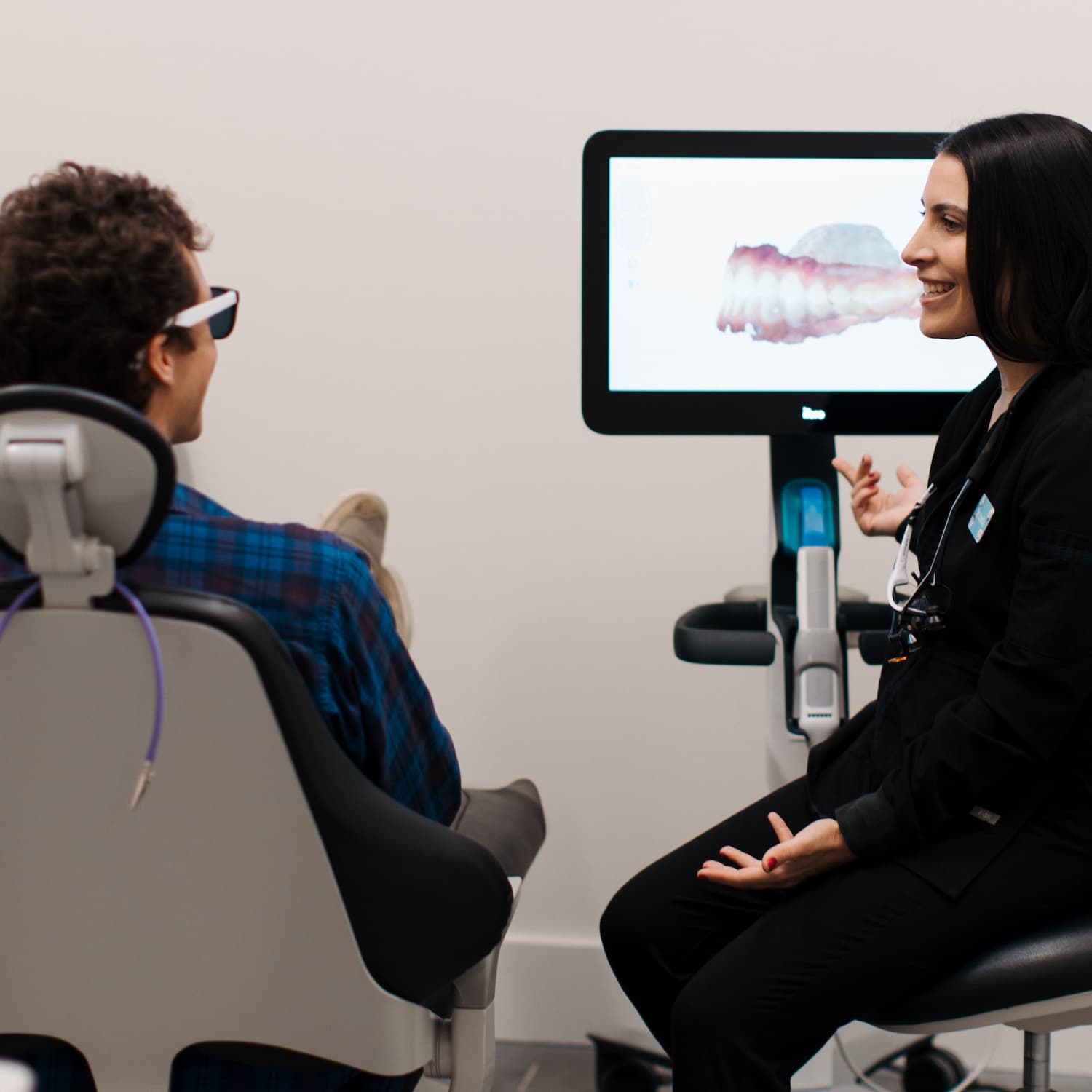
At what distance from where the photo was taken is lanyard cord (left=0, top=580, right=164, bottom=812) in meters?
0.89

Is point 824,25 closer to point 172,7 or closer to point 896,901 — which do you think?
point 172,7

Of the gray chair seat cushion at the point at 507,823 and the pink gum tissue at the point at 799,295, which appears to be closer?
the gray chair seat cushion at the point at 507,823

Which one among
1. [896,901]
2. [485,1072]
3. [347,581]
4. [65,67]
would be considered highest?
[65,67]

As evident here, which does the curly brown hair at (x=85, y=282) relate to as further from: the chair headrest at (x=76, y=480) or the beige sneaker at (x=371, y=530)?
the beige sneaker at (x=371, y=530)

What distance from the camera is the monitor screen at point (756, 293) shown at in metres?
1.55

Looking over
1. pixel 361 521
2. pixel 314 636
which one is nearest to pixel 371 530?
pixel 361 521

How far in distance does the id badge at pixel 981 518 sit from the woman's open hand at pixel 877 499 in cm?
35

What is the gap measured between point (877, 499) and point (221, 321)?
875mm

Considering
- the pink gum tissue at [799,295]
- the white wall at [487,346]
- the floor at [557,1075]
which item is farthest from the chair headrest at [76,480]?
the floor at [557,1075]

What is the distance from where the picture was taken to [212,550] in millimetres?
993

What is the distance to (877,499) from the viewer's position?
5.24 feet

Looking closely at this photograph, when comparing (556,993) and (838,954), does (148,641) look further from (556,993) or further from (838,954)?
(556,993)

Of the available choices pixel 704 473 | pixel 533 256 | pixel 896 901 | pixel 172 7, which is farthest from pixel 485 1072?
pixel 172 7

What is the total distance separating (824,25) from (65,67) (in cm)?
143
